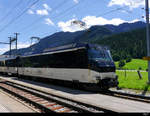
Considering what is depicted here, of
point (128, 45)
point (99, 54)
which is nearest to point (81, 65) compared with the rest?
point (99, 54)

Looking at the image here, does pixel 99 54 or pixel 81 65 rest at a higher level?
pixel 99 54

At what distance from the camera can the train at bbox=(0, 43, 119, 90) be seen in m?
11.5

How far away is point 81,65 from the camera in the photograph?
1212 centimetres

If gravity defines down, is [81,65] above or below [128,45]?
below

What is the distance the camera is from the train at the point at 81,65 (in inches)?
451

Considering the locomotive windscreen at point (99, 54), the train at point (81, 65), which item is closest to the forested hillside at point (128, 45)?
the train at point (81, 65)

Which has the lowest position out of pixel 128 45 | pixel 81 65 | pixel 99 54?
pixel 81 65

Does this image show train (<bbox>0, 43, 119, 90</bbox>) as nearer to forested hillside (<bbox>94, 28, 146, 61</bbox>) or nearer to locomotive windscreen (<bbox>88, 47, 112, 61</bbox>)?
locomotive windscreen (<bbox>88, 47, 112, 61</bbox>)

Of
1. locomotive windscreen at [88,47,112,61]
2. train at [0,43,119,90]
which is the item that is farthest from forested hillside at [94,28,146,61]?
locomotive windscreen at [88,47,112,61]

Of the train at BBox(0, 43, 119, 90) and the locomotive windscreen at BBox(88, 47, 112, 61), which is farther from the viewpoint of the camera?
the locomotive windscreen at BBox(88, 47, 112, 61)

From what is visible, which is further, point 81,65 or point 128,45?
point 128,45

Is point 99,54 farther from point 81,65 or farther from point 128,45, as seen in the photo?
point 128,45

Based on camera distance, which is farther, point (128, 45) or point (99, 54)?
point (128, 45)

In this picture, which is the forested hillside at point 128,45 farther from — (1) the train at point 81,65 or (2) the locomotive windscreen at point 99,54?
(2) the locomotive windscreen at point 99,54
